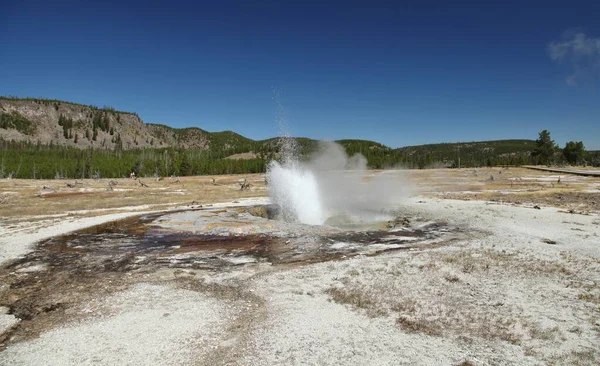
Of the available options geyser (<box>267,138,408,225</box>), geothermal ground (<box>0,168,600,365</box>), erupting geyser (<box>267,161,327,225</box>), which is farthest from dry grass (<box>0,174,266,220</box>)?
geothermal ground (<box>0,168,600,365</box>)

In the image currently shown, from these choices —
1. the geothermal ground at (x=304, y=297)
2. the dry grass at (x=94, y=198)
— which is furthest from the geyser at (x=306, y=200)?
the dry grass at (x=94, y=198)

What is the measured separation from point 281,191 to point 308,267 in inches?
707

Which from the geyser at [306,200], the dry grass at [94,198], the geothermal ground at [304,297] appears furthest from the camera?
the dry grass at [94,198]

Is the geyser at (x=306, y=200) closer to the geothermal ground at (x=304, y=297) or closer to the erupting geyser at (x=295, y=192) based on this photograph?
the erupting geyser at (x=295, y=192)

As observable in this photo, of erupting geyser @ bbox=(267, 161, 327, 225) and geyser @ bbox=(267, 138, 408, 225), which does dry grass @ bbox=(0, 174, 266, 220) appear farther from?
geyser @ bbox=(267, 138, 408, 225)

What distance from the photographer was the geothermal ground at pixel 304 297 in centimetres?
788

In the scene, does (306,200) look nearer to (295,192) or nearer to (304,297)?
(295,192)

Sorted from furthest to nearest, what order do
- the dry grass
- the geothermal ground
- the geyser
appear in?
the dry grass → the geyser → the geothermal ground

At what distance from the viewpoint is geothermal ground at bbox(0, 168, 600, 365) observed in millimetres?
7883

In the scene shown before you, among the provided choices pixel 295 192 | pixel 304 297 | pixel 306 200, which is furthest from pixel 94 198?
pixel 304 297

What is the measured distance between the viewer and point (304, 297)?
1110 centimetres

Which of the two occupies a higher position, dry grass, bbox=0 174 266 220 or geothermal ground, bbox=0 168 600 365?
dry grass, bbox=0 174 266 220

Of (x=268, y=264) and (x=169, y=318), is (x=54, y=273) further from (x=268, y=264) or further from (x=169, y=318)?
(x=268, y=264)

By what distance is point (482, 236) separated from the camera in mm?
19656
